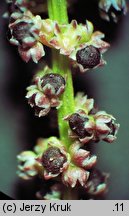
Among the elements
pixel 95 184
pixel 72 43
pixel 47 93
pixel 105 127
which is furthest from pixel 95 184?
pixel 72 43

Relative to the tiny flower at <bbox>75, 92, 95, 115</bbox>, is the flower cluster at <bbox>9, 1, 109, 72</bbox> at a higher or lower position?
higher

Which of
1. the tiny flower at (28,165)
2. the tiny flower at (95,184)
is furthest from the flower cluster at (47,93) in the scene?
the tiny flower at (95,184)

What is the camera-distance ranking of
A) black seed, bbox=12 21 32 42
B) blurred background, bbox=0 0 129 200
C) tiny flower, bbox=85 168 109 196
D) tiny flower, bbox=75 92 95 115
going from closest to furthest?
black seed, bbox=12 21 32 42 → tiny flower, bbox=75 92 95 115 → tiny flower, bbox=85 168 109 196 → blurred background, bbox=0 0 129 200

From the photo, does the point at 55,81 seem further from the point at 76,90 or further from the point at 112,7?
the point at 76,90

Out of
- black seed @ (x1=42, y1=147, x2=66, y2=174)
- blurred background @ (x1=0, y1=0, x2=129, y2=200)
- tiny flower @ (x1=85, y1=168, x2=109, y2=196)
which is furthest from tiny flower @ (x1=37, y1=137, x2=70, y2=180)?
blurred background @ (x1=0, y1=0, x2=129, y2=200)

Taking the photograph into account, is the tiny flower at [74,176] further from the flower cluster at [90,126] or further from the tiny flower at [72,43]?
the tiny flower at [72,43]

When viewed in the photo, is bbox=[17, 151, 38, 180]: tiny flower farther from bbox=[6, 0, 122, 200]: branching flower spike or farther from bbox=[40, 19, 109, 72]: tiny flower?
bbox=[40, 19, 109, 72]: tiny flower
